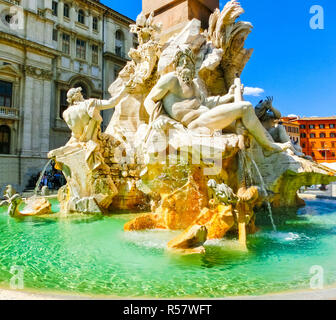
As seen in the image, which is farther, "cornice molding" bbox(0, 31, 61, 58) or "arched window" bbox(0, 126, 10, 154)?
"arched window" bbox(0, 126, 10, 154)

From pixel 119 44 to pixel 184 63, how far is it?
83.3 feet

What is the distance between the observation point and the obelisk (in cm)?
690

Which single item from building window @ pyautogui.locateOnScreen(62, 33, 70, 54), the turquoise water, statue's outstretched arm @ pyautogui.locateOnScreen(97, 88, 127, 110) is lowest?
the turquoise water

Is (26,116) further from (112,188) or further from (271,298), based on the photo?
(271,298)

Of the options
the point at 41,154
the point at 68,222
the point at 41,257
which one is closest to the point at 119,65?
the point at 41,154

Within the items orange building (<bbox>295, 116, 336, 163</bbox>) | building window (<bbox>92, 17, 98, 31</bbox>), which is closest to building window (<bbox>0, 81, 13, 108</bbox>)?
building window (<bbox>92, 17, 98, 31</bbox>)

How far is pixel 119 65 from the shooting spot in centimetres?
2695

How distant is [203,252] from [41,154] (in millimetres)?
19789

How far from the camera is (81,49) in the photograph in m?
24.4

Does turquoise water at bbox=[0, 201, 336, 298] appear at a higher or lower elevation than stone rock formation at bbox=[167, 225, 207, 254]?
lower

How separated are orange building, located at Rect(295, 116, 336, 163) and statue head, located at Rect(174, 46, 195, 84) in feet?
144

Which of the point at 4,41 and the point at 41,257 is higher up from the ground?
the point at 4,41

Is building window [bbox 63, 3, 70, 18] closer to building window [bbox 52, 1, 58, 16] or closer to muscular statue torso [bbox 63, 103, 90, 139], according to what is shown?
building window [bbox 52, 1, 58, 16]

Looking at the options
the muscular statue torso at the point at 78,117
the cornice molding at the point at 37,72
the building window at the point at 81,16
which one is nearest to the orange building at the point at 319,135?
the building window at the point at 81,16
